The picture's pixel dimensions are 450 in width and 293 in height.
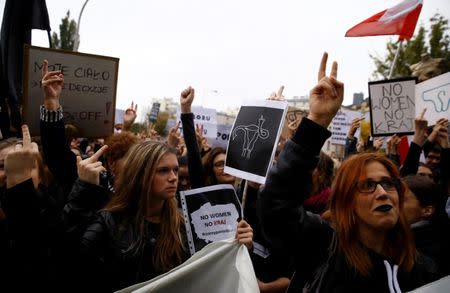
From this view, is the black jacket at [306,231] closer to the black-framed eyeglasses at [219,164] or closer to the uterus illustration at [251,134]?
the uterus illustration at [251,134]

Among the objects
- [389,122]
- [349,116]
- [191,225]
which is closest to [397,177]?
[191,225]

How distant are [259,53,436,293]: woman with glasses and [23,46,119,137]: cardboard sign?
240cm

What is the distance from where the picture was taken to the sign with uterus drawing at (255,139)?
2316mm

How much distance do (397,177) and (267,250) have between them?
3.70 feet

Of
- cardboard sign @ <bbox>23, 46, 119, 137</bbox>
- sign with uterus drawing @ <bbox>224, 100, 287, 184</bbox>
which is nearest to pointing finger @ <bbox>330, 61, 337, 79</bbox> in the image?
sign with uterus drawing @ <bbox>224, 100, 287, 184</bbox>

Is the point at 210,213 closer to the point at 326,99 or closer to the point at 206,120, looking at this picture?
the point at 326,99

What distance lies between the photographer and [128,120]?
17.5 ft

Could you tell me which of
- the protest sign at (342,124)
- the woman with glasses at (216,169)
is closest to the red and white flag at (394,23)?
the woman with glasses at (216,169)

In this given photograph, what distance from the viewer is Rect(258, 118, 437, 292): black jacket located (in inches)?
65.5

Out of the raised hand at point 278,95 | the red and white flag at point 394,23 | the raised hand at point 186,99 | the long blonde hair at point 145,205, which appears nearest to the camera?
the long blonde hair at point 145,205

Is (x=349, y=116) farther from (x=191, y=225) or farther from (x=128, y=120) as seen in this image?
(x=191, y=225)

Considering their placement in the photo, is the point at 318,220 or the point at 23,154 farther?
the point at 23,154

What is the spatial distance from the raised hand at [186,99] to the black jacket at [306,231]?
1.69m

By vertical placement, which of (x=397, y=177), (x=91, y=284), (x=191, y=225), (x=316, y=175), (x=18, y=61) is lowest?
(x=91, y=284)
